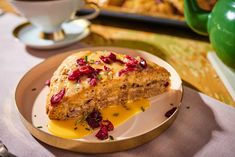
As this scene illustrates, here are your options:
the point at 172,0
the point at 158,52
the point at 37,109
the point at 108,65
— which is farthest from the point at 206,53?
the point at 37,109

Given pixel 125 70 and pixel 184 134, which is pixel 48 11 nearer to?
pixel 125 70

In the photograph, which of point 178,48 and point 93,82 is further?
point 178,48

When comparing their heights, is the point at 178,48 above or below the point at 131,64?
below


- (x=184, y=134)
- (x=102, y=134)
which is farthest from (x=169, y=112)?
(x=102, y=134)

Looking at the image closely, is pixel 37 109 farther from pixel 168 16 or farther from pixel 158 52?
pixel 168 16

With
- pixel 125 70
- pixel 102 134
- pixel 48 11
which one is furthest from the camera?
pixel 48 11

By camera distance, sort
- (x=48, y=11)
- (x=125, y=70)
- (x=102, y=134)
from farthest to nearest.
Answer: (x=48, y=11), (x=125, y=70), (x=102, y=134)

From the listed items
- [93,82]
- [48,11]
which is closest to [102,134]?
[93,82]

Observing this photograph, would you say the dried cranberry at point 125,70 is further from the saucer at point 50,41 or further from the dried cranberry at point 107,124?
the saucer at point 50,41
